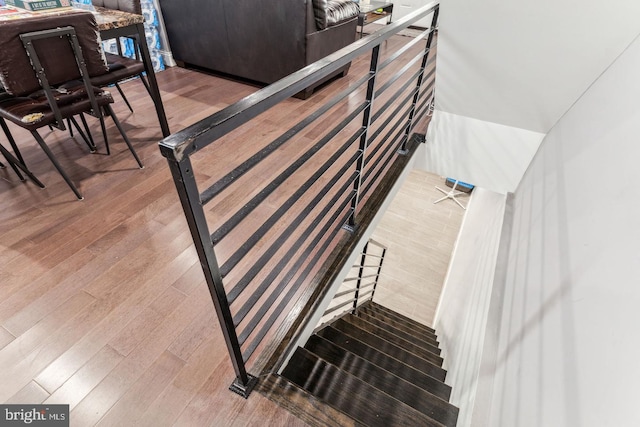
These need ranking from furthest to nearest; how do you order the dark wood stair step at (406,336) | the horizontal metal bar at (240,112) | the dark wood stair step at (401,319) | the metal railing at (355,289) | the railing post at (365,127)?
1. the dark wood stair step at (401,319)
2. the dark wood stair step at (406,336)
3. the metal railing at (355,289)
4. the railing post at (365,127)
5. the horizontal metal bar at (240,112)

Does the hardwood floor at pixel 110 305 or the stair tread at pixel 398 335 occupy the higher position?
the hardwood floor at pixel 110 305

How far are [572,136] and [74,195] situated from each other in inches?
117

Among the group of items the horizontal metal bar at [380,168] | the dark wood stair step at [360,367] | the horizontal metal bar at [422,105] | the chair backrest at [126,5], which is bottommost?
the dark wood stair step at [360,367]

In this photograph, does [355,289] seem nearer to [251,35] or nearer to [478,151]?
[478,151]

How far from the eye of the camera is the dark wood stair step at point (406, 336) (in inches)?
118

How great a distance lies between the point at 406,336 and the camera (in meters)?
3.11

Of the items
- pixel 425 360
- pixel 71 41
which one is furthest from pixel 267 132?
pixel 425 360

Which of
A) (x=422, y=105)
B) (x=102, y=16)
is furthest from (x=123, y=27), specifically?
(x=422, y=105)

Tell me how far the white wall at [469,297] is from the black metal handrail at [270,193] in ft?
3.36

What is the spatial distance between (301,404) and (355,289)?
147 cm

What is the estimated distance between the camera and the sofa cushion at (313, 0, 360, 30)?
2879 mm

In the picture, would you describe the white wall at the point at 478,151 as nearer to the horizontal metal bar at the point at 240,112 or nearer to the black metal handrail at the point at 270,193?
the black metal handrail at the point at 270,193

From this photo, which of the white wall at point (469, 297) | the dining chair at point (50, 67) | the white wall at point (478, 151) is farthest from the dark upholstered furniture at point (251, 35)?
the white wall at point (469, 297)

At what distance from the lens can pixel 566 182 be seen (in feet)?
5.39
